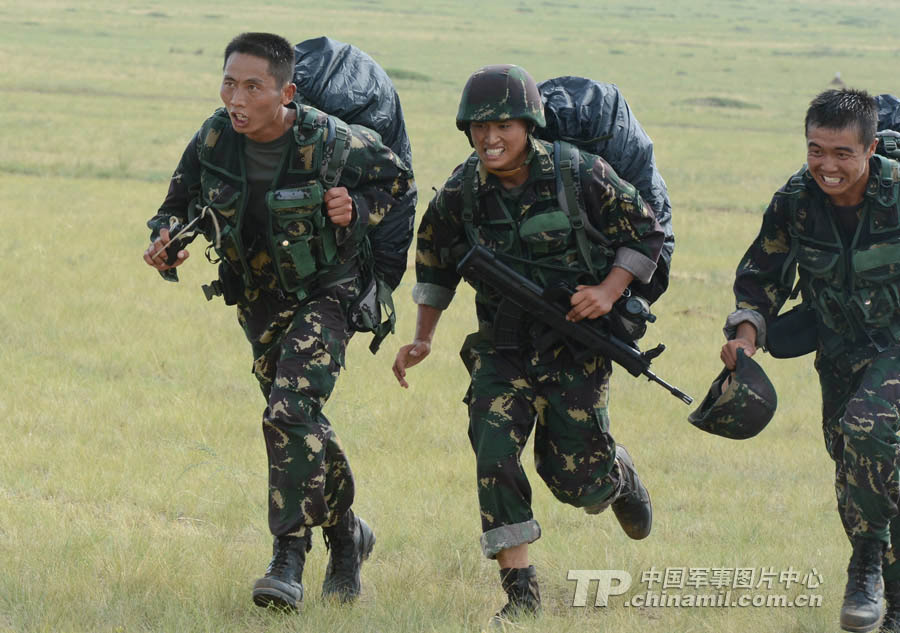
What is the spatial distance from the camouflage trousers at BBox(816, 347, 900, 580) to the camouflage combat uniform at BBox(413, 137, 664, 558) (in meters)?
0.89

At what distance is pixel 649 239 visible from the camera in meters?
5.21

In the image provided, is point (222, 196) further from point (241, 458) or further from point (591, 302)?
point (241, 458)

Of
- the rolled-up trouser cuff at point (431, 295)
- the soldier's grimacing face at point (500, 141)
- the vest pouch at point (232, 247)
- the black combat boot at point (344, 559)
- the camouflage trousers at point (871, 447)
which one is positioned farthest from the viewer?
the rolled-up trouser cuff at point (431, 295)

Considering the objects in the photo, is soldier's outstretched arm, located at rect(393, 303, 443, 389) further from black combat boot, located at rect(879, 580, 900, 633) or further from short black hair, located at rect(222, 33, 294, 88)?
black combat boot, located at rect(879, 580, 900, 633)

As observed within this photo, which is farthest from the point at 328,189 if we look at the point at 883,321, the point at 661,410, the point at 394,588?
the point at 661,410

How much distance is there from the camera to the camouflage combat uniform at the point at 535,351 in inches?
202

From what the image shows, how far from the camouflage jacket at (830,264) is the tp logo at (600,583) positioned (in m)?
1.17

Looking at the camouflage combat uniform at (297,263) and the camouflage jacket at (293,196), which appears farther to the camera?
the camouflage jacket at (293,196)

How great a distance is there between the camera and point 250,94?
5160 millimetres

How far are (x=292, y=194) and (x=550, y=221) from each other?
3.26 feet

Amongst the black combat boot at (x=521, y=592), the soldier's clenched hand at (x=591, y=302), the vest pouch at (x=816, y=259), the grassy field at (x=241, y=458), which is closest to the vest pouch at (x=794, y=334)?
the vest pouch at (x=816, y=259)

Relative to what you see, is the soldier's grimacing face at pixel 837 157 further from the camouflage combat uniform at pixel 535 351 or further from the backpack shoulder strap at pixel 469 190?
the backpack shoulder strap at pixel 469 190

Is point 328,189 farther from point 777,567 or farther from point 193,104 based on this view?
point 193,104

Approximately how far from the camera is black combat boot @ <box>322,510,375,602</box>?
5.44 meters
